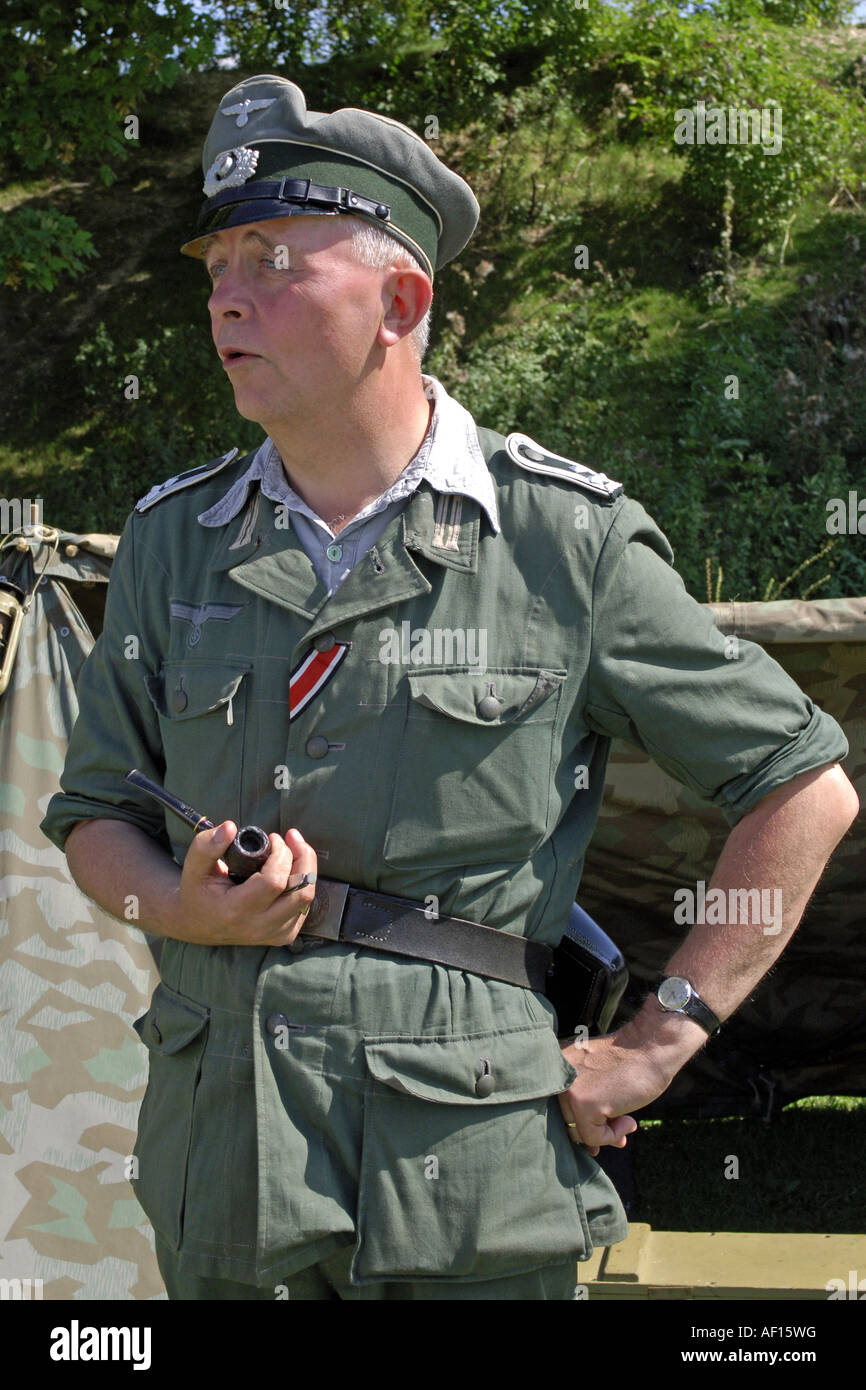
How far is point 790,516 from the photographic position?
898 centimetres

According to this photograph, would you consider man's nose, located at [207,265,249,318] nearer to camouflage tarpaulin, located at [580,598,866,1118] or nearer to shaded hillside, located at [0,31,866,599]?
camouflage tarpaulin, located at [580,598,866,1118]

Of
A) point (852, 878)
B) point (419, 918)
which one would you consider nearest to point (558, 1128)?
point (419, 918)

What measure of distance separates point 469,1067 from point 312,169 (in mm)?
1295

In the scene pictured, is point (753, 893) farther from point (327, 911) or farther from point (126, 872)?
point (126, 872)

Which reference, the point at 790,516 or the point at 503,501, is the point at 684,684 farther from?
the point at 790,516

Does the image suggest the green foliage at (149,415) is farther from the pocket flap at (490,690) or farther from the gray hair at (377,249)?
the pocket flap at (490,690)

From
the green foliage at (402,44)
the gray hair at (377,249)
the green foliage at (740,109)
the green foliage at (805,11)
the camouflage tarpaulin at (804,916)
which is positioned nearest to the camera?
the gray hair at (377,249)

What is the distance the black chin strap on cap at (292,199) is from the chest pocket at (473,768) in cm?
68

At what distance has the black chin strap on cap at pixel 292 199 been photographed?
2068 millimetres

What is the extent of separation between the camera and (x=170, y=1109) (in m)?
2.05

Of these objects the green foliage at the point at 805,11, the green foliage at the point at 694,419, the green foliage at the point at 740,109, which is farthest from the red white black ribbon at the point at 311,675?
the green foliage at the point at 805,11

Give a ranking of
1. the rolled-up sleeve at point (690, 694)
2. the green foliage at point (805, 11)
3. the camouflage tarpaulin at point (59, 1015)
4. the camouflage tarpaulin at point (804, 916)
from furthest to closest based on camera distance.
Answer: the green foliage at point (805, 11), the camouflage tarpaulin at point (804, 916), the camouflage tarpaulin at point (59, 1015), the rolled-up sleeve at point (690, 694)

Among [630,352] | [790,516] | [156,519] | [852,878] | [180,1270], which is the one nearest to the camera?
[180,1270]

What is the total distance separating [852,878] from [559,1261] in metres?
2.36
